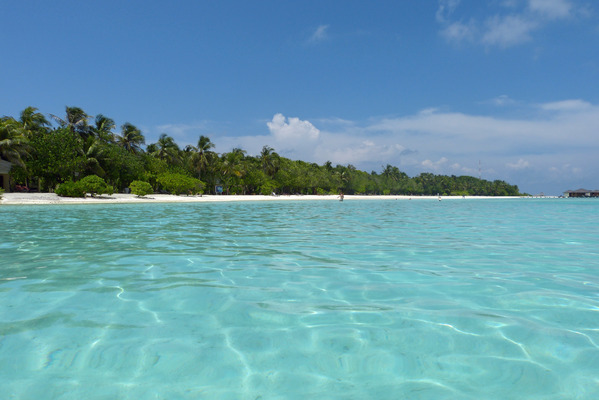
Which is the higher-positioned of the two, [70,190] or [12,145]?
[12,145]

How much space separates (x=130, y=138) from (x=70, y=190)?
26.2m

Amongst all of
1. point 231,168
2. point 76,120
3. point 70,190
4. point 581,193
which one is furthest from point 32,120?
point 581,193

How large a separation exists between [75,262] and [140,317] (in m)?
4.15

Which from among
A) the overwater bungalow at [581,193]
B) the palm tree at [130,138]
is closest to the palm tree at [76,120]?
the palm tree at [130,138]

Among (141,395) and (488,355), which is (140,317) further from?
(488,355)

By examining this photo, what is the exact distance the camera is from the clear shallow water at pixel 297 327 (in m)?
2.94

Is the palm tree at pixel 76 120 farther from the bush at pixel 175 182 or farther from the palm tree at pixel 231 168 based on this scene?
the palm tree at pixel 231 168

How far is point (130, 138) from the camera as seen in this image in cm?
6450

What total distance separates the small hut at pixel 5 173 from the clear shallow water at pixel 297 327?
43.7 meters

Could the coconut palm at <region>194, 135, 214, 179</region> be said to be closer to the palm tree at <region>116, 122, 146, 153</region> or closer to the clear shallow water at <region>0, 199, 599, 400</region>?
the palm tree at <region>116, 122, 146, 153</region>

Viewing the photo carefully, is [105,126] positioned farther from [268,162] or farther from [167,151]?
[268,162]

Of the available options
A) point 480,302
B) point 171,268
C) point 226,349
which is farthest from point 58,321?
point 480,302

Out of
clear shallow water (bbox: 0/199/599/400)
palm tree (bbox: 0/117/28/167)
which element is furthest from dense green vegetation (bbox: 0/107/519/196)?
clear shallow water (bbox: 0/199/599/400)

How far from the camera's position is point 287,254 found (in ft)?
28.8
